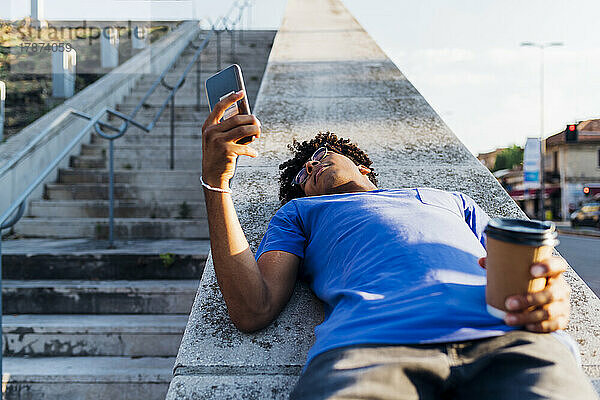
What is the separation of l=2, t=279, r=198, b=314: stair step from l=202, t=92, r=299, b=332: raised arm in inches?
70.4

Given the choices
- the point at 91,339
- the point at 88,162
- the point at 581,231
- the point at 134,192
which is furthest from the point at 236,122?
the point at 581,231

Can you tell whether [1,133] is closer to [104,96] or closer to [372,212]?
[104,96]

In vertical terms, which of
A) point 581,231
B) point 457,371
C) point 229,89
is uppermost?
point 229,89

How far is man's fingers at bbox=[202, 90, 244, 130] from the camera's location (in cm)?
154

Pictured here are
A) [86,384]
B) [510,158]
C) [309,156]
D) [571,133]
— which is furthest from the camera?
[510,158]

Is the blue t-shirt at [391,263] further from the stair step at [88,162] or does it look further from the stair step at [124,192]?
the stair step at [88,162]

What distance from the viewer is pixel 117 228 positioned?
4.98 meters

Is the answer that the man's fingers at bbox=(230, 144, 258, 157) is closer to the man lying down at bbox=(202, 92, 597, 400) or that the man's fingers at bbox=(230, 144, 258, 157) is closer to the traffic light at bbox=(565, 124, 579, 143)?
the man lying down at bbox=(202, 92, 597, 400)

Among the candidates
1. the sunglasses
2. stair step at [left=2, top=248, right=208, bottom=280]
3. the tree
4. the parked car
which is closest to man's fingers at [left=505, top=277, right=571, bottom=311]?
the sunglasses

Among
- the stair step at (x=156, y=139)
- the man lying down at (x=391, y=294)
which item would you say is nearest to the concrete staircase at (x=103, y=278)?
the stair step at (x=156, y=139)

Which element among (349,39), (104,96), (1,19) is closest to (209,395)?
(349,39)

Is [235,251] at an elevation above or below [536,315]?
above

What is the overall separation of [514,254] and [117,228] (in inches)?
175

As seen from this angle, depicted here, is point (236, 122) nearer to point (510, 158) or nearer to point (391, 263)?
point (391, 263)
